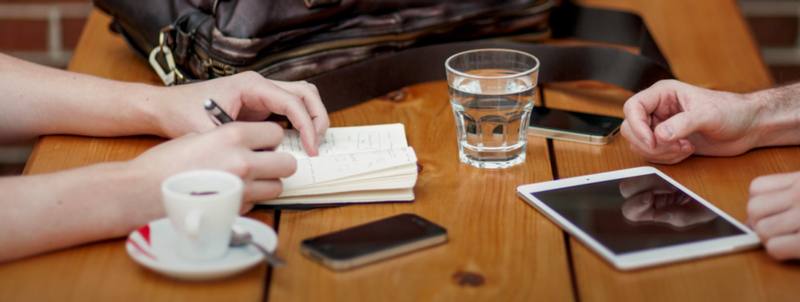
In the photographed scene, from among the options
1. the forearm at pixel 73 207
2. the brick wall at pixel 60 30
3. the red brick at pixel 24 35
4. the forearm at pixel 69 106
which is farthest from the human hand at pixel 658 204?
the red brick at pixel 24 35

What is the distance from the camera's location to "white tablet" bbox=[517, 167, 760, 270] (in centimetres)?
83

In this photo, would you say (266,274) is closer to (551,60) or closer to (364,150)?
(364,150)

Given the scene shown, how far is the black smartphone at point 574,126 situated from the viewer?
1.17 m

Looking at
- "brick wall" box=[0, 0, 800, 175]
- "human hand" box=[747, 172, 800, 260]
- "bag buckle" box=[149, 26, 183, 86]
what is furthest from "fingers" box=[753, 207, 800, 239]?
"brick wall" box=[0, 0, 800, 175]

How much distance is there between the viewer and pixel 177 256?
2.56 ft

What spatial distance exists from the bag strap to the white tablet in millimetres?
374

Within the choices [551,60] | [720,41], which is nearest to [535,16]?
[551,60]

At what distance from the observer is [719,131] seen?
1073 millimetres

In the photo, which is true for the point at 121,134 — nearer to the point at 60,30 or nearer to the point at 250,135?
the point at 250,135

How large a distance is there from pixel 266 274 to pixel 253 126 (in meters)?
0.19

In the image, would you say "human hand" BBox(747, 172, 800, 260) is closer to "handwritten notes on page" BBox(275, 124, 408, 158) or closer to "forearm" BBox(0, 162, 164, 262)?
"handwritten notes on page" BBox(275, 124, 408, 158)

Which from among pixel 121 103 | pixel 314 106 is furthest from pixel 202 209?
pixel 121 103

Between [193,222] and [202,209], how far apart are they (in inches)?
0.6

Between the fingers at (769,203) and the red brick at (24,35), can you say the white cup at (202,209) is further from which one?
the red brick at (24,35)
